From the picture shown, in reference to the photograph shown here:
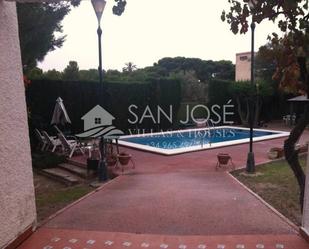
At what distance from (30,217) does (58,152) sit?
314 inches

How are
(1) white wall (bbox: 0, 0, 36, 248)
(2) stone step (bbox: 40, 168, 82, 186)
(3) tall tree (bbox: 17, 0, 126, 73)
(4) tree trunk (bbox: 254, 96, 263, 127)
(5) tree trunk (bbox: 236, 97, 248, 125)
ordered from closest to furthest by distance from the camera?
(1) white wall (bbox: 0, 0, 36, 248) → (2) stone step (bbox: 40, 168, 82, 186) → (3) tall tree (bbox: 17, 0, 126, 73) → (4) tree trunk (bbox: 254, 96, 263, 127) → (5) tree trunk (bbox: 236, 97, 248, 125)

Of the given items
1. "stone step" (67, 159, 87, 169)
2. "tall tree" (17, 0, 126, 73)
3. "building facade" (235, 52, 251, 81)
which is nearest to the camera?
"stone step" (67, 159, 87, 169)

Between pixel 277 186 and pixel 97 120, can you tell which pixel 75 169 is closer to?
pixel 97 120

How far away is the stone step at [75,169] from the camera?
9613mm

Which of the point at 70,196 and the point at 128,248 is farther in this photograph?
the point at 70,196

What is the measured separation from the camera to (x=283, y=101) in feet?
78.5

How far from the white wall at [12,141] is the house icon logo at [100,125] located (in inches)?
223

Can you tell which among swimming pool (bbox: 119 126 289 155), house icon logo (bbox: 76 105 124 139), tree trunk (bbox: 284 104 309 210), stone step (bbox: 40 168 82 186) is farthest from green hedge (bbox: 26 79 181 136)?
tree trunk (bbox: 284 104 309 210)

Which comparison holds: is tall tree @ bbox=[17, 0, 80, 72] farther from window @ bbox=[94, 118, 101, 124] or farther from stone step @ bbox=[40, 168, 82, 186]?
stone step @ bbox=[40, 168, 82, 186]

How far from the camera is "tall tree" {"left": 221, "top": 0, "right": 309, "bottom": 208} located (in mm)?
3035

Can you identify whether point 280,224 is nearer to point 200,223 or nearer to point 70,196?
point 200,223

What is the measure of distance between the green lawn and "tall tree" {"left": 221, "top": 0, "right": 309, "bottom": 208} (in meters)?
2.17

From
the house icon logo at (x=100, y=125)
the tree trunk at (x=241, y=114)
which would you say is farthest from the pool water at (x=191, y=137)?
the house icon logo at (x=100, y=125)

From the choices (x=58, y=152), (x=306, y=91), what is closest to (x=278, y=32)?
(x=306, y=91)
